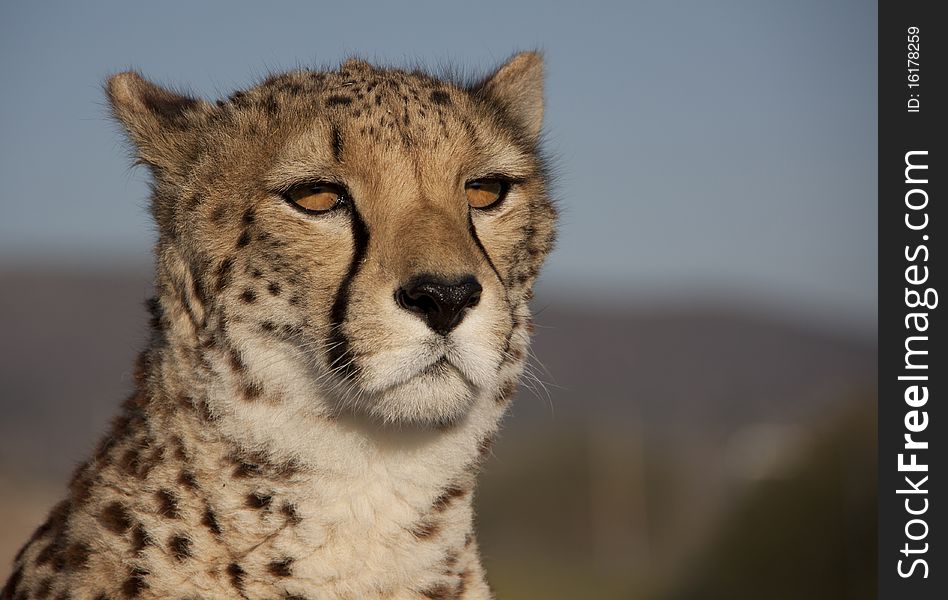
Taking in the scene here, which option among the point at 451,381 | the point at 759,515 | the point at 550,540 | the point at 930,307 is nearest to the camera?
the point at 451,381

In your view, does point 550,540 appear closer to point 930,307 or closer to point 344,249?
point 930,307

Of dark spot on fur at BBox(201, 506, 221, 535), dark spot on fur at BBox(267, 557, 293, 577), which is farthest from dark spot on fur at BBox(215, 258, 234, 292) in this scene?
dark spot on fur at BBox(267, 557, 293, 577)

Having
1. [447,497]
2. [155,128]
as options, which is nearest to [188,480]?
[447,497]

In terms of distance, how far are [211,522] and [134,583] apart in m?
0.20

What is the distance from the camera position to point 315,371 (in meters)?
2.62

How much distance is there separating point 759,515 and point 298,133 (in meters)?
11.2

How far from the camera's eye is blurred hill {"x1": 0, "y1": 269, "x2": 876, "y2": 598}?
11289 millimetres

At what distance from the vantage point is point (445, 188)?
2754mm

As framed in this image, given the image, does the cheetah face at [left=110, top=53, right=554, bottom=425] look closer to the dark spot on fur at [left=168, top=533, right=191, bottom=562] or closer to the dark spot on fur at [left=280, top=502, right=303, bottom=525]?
the dark spot on fur at [left=280, top=502, right=303, bottom=525]

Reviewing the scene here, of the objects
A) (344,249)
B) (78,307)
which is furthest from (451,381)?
(78,307)

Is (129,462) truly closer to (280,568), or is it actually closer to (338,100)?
(280,568)

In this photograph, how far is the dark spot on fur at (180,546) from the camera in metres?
2.59

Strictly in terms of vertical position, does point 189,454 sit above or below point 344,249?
below

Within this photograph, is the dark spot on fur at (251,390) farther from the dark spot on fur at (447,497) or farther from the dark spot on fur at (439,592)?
the dark spot on fur at (439,592)
